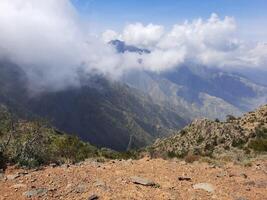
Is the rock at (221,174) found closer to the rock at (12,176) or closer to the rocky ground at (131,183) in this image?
the rocky ground at (131,183)

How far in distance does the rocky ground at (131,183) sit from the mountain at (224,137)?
22.1 metres

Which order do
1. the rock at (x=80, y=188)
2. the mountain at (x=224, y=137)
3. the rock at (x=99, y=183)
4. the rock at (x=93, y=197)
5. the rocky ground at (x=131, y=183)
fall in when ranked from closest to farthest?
the rock at (x=93, y=197)
the rocky ground at (x=131, y=183)
the rock at (x=80, y=188)
the rock at (x=99, y=183)
the mountain at (x=224, y=137)

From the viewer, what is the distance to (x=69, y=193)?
17.7 m

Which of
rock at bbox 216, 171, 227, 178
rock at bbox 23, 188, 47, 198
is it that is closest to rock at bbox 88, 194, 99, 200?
rock at bbox 23, 188, 47, 198

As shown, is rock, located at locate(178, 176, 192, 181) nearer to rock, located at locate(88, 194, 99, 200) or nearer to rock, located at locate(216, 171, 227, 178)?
rock, located at locate(216, 171, 227, 178)

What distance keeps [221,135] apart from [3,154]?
4822 centimetres

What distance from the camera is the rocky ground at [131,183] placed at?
17.6 metres

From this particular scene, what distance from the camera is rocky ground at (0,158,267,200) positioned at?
57.8 ft

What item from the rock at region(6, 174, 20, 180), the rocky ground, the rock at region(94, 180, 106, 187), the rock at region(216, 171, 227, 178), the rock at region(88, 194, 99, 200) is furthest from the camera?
the rock at region(216, 171, 227, 178)

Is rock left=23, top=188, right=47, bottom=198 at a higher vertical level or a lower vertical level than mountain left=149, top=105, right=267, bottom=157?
lower

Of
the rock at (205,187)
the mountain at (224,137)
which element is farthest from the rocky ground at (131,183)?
the mountain at (224,137)

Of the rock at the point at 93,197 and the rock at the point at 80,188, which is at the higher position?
the rock at the point at 80,188

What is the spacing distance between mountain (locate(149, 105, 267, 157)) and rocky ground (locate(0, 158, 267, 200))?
72.5ft

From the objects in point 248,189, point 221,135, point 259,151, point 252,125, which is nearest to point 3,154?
point 248,189
